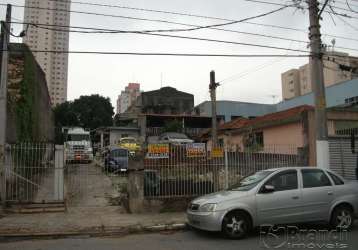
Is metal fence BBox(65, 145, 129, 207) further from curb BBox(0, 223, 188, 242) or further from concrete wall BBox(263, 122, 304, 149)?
concrete wall BBox(263, 122, 304, 149)

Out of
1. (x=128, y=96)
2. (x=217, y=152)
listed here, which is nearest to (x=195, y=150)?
(x=217, y=152)

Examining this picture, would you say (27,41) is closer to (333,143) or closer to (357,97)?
(333,143)

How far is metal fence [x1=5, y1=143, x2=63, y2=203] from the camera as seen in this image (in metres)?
12.8

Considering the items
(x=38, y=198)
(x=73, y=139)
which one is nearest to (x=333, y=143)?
(x=38, y=198)

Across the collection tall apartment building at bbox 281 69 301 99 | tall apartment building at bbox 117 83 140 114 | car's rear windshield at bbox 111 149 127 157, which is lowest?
car's rear windshield at bbox 111 149 127 157

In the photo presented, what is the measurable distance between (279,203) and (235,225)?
1212mm

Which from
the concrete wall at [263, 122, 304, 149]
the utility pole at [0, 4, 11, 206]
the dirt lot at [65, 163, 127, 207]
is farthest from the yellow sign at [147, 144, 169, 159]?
the concrete wall at [263, 122, 304, 149]

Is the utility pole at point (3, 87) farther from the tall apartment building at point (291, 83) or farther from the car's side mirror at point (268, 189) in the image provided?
the tall apartment building at point (291, 83)

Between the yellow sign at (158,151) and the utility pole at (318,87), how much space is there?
494 centimetres

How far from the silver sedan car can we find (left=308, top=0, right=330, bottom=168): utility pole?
272 cm

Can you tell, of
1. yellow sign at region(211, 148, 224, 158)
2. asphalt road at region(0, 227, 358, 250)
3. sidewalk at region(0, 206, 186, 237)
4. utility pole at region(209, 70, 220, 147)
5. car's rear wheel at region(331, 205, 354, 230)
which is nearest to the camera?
asphalt road at region(0, 227, 358, 250)

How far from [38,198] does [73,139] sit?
2250 centimetres

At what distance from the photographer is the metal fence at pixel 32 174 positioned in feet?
A: 41.9

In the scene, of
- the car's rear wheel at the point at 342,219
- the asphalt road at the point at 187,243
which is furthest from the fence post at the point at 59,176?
the car's rear wheel at the point at 342,219
